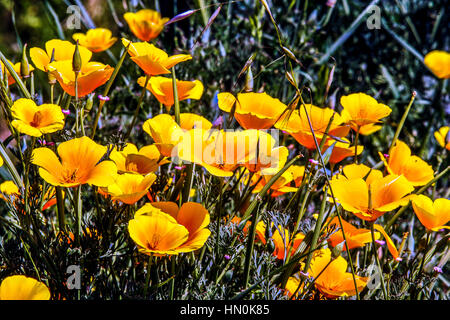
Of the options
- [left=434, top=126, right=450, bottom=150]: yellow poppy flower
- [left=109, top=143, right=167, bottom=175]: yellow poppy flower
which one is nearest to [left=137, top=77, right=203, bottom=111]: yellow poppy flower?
[left=109, top=143, right=167, bottom=175]: yellow poppy flower

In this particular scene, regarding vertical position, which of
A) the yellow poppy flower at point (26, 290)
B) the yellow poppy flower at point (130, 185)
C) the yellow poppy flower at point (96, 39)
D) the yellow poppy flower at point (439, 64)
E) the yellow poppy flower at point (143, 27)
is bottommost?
the yellow poppy flower at point (26, 290)

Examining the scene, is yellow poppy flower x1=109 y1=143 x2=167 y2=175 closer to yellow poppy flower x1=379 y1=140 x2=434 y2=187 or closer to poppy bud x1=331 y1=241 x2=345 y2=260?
poppy bud x1=331 y1=241 x2=345 y2=260

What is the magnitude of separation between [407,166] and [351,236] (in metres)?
0.19

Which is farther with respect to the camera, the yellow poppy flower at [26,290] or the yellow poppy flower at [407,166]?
the yellow poppy flower at [407,166]

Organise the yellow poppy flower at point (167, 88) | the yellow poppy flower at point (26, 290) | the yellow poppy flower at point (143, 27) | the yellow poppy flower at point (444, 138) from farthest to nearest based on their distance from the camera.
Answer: the yellow poppy flower at point (143, 27) < the yellow poppy flower at point (444, 138) < the yellow poppy flower at point (167, 88) < the yellow poppy flower at point (26, 290)

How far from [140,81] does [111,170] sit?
0.26 m

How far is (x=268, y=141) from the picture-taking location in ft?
2.41

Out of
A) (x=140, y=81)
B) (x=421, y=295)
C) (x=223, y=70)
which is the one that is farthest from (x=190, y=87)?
(x=223, y=70)

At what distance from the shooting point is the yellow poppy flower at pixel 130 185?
71 centimetres

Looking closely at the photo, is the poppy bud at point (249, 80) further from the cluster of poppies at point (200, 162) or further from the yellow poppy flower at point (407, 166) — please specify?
the yellow poppy flower at point (407, 166)

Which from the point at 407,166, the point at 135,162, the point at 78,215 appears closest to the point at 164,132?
the point at 135,162

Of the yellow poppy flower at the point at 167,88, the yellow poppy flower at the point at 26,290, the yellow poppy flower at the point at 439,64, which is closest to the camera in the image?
the yellow poppy flower at the point at 26,290

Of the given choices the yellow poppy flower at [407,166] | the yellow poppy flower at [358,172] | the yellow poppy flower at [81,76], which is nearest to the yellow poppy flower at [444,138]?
the yellow poppy flower at [407,166]
